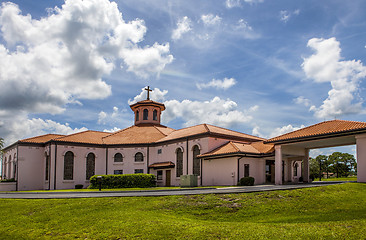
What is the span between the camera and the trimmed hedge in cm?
3180

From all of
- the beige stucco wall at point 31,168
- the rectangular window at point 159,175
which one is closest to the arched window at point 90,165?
the beige stucco wall at point 31,168

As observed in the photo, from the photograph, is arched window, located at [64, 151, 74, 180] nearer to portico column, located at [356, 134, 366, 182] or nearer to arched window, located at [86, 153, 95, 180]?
arched window, located at [86, 153, 95, 180]

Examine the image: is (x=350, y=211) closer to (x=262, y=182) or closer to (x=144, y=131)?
(x=262, y=182)

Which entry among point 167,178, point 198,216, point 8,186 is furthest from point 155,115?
point 198,216

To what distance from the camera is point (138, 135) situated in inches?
1718

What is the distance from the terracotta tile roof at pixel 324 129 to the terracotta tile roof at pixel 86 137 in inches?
884

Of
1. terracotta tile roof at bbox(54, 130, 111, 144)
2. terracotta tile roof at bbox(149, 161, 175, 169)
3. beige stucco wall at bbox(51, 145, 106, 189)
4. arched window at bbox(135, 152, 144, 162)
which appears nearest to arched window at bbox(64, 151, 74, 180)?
beige stucco wall at bbox(51, 145, 106, 189)

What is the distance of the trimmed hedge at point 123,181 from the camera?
31.8m

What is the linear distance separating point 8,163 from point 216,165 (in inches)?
1095

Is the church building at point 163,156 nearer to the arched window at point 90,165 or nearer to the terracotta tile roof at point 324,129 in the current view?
the arched window at point 90,165

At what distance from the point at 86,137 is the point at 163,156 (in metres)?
10.3

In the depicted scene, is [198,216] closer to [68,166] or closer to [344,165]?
[68,166]

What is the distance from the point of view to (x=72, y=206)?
1595 centimetres

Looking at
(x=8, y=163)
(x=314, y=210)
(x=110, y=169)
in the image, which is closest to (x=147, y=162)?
(x=110, y=169)
